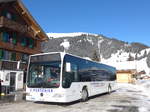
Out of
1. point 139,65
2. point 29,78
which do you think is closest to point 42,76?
point 29,78

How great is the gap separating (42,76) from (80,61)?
306cm

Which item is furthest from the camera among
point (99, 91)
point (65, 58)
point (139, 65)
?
point (139, 65)

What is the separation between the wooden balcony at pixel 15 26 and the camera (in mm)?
25250

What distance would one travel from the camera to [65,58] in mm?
12883

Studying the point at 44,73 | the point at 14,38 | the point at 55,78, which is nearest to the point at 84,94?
the point at 55,78

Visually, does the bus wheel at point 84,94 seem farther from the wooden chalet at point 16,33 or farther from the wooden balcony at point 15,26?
the wooden balcony at point 15,26

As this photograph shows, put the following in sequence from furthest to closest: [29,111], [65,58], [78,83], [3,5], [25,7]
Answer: [25,7] → [3,5] → [78,83] → [65,58] → [29,111]

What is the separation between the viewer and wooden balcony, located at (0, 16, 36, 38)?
25250 millimetres

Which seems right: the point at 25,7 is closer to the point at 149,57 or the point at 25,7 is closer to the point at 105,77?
the point at 105,77

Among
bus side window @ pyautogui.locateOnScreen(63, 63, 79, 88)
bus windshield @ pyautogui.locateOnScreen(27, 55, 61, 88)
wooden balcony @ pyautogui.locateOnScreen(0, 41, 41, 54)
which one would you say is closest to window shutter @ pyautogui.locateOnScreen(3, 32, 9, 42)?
wooden balcony @ pyautogui.locateOnScreen(0, 41, 41, 54)

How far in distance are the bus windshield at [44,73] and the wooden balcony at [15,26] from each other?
13269mm

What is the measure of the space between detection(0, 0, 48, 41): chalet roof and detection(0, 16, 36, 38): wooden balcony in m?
0.80

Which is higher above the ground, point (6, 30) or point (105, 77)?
point (6, 30)

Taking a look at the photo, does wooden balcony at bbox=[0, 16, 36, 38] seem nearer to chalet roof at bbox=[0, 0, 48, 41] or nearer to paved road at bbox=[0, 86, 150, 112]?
chalet roof at bbox=[0, 0, 48, 41]
